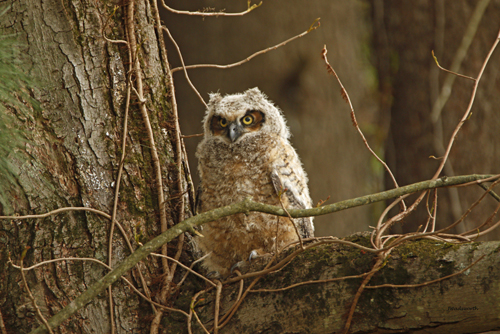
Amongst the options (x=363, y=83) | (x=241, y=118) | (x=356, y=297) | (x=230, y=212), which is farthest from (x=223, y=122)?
(x=363, y=83)

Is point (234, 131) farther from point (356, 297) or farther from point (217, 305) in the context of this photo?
point (356, 297)

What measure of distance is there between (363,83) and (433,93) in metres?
0.58

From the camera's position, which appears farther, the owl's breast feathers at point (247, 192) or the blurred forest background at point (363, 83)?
the blurred forest background at point (363, 83)

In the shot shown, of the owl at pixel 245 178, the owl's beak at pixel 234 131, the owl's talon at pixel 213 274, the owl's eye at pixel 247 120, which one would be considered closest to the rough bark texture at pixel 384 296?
the owl's talon at pixel 213 274

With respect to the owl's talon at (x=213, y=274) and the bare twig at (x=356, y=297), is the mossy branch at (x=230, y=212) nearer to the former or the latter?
the bare twig at (x=356, y=297)

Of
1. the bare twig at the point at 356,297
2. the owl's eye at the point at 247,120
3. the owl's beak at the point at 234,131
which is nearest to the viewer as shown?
the bare twig at the point at 356,297

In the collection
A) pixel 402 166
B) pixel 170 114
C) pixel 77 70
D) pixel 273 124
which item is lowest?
pixel 402 166

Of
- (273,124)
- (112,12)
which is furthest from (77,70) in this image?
(273,124)

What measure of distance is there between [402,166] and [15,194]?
3.07 m

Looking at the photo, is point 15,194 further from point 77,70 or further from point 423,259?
point 423,259

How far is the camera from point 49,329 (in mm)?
1353

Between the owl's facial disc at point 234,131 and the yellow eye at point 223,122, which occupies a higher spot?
the yellow eye at point 223,122

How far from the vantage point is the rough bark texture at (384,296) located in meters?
1.27

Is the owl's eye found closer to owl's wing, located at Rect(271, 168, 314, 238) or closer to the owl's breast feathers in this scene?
the owl's breast feathers
